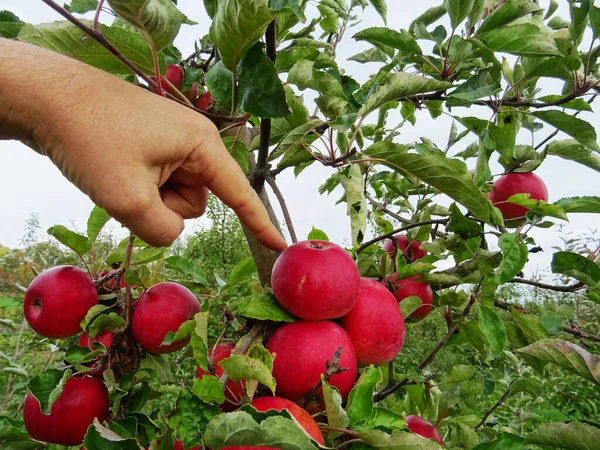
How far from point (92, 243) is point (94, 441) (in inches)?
25.1

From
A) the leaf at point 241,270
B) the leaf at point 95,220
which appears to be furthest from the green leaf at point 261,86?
the leaf at point 95,220

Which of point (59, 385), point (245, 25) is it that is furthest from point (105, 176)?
point (59, 385)

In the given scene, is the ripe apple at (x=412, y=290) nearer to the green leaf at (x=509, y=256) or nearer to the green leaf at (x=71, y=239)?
the green leaf at (x=509, y=256)

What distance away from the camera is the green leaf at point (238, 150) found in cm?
109

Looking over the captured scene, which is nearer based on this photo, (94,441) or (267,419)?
(267,419)

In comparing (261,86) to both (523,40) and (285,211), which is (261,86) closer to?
(285,211)

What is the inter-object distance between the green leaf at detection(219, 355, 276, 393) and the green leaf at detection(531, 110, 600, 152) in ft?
2.47

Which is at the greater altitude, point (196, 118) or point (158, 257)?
point (196, 118)

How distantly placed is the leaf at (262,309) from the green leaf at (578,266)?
56cm

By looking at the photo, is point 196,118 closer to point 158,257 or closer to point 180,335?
point 180,335

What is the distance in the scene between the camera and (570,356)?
0.75 meters

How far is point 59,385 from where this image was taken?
904 mm

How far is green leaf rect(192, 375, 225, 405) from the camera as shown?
562mm

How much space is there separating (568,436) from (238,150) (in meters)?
0.83
